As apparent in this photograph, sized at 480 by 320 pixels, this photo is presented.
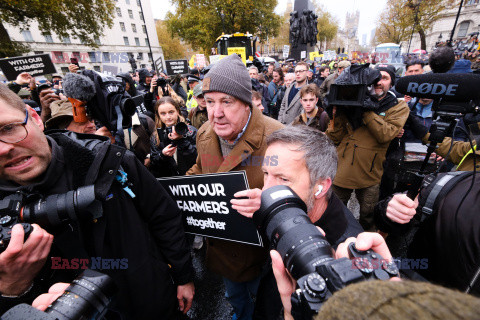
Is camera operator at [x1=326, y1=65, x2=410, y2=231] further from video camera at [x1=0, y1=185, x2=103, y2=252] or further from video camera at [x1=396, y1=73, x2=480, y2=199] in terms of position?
video camera at [x1=0, y1=185, x2=103, y2=252]

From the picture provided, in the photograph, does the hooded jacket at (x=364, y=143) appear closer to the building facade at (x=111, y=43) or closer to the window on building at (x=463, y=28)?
the building facade at (x=111, y=43)

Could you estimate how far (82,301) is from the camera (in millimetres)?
810

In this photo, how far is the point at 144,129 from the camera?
3398 millimetres

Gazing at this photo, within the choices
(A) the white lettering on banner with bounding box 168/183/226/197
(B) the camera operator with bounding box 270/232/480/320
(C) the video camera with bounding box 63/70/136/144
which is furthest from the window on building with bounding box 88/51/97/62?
(B) the camera operator with bounding box 270/232/480/320

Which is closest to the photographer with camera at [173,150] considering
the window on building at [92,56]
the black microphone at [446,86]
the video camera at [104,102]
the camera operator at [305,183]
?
the video camera at [104,102]

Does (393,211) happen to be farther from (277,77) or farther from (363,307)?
(277,77)

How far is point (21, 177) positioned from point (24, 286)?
0.53m

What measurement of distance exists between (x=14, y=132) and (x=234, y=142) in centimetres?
131

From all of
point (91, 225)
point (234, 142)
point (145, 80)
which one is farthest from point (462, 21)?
point (91, 225)

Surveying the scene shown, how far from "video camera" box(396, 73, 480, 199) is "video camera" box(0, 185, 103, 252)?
1.90m

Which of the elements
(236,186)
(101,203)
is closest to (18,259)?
(101,203)

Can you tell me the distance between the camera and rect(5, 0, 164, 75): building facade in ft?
113

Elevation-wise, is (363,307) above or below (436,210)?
above

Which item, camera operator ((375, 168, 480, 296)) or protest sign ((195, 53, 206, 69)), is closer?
camera operator ((375, 168, 480, 296))
